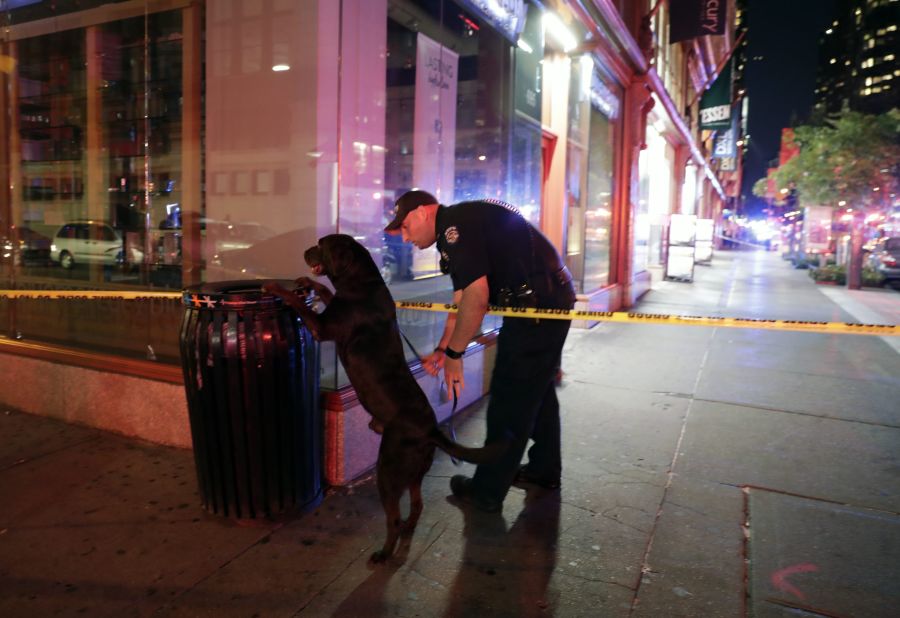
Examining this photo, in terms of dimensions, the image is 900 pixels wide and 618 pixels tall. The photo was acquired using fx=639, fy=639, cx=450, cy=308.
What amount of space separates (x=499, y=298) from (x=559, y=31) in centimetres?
664

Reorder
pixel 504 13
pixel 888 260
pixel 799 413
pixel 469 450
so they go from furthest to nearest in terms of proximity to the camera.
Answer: pixel 888 260 < pixel 504 13 < pixel 799 413 < pixel 469 450

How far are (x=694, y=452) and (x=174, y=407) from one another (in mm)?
3791

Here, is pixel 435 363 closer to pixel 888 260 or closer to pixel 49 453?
pixel 49 453

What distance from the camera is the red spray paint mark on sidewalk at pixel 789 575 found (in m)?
2.95

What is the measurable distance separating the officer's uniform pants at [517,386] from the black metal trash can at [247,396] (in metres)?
1.03

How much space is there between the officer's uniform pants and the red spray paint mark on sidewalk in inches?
53.8

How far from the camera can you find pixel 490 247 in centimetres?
338

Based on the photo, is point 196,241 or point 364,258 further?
point 196,241

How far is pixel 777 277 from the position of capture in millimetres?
21641

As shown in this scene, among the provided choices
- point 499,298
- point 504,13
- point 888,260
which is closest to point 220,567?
point 499,298

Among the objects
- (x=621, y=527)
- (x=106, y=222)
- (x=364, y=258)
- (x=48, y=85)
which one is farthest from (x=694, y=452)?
(x=48, y=85)

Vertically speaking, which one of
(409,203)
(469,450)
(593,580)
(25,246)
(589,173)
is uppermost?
(589,173)

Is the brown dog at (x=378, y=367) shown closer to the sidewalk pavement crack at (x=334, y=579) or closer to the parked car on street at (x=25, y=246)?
the sidewalk pavement crack at (x=334, y=579)

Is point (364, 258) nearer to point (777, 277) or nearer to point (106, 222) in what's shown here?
point (106, 222)
